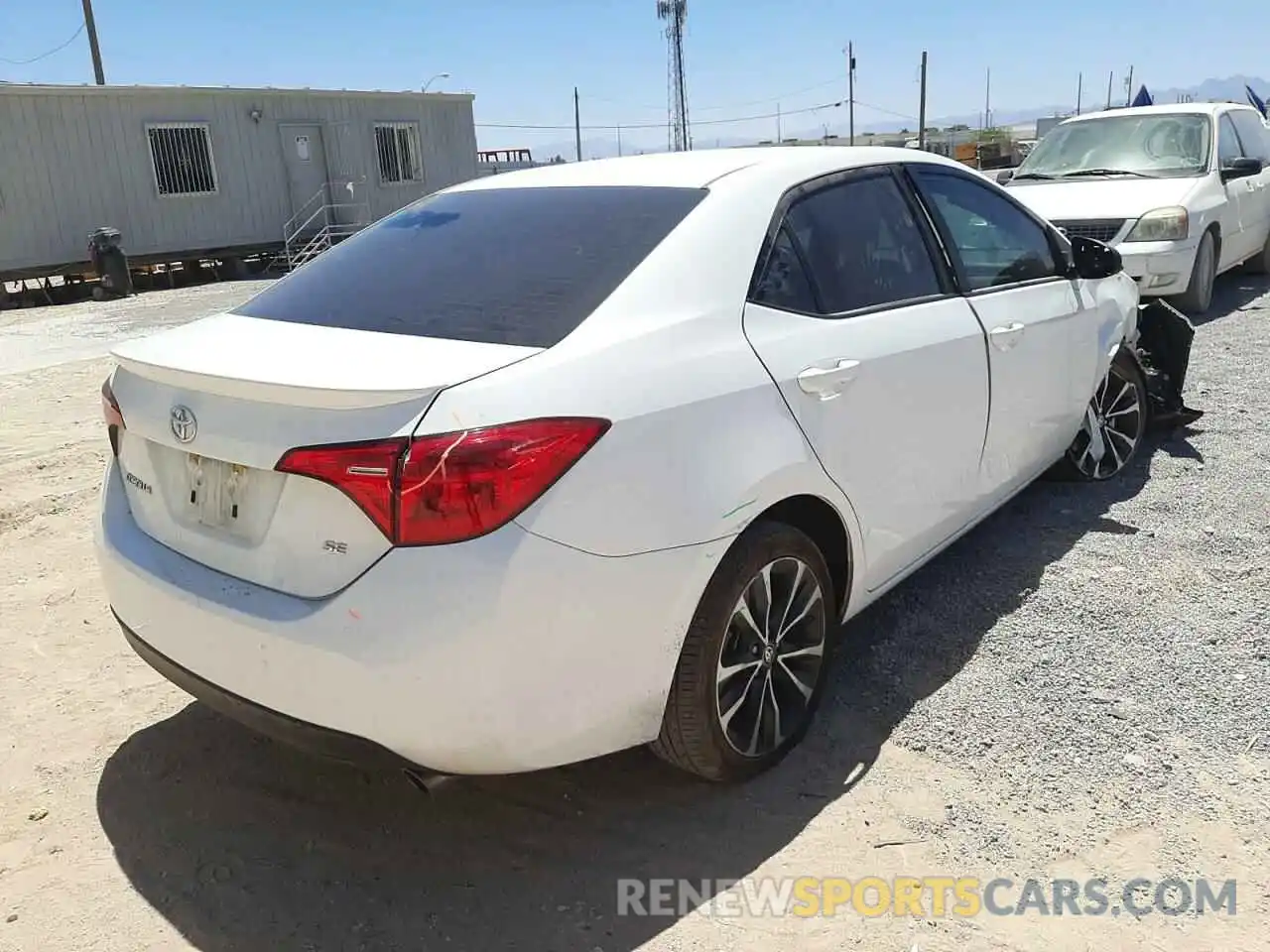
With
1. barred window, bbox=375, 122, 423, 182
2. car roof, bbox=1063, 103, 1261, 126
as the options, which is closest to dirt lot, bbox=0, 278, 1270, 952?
car roof, bbox=1063, 103, 1261, 126

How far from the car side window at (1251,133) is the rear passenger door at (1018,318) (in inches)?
278

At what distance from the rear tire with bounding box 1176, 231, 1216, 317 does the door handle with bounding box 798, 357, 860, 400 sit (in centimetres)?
688

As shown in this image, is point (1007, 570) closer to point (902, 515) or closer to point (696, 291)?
point (902, 515)

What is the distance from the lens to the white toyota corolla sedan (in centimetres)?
218

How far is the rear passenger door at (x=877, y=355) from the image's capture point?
288cm

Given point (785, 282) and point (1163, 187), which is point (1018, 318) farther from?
point (1163, 187)

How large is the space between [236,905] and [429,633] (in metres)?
0.97

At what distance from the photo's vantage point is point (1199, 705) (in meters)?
3.16

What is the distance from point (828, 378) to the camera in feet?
9.49

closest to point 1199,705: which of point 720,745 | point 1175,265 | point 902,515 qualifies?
point 902,515

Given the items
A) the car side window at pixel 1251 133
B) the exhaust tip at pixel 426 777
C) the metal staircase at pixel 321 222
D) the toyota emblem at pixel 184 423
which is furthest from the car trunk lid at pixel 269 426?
the metal staircase at pixel 321 222

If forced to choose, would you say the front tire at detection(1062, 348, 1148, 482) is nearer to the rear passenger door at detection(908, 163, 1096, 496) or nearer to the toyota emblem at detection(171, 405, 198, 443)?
the rear passenger door at detection(908, 163, 1096, 496)

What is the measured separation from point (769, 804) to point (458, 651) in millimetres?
1133

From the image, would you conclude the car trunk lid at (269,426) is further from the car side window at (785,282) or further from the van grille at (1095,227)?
the van grille at (1095,227)
